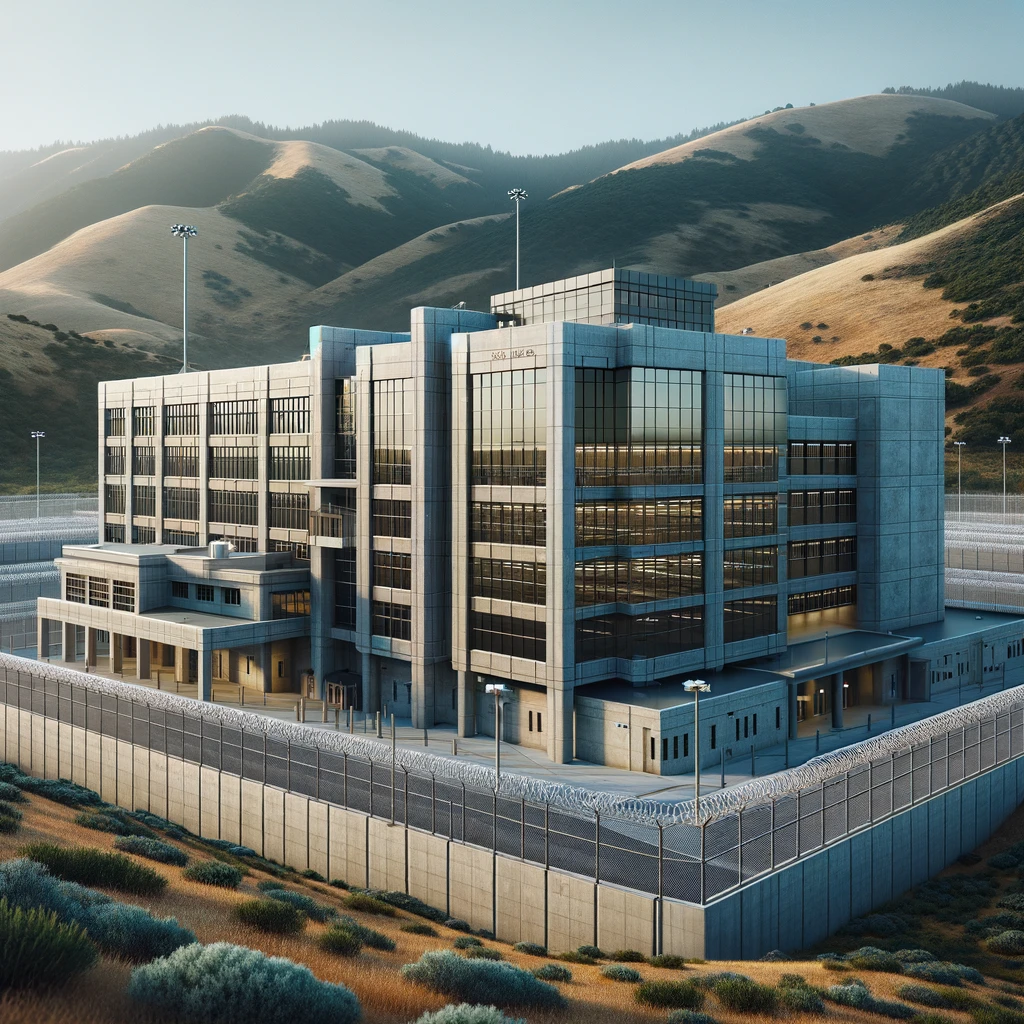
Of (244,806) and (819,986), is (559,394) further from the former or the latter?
(819,986)

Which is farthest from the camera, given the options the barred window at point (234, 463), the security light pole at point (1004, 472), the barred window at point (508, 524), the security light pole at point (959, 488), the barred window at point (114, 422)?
the security light pole at point (959, 488)

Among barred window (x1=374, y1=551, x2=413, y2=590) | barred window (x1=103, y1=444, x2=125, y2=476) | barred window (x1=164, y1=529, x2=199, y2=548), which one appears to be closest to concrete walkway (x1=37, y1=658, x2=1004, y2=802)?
barred window (x1=374, y1=551, x2=413, y2=590)

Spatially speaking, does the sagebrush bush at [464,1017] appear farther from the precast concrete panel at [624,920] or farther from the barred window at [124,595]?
the barred window at [124,595]

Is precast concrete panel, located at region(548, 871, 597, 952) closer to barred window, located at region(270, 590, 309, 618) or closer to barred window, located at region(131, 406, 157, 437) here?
barred window, located at region(270, 590, 309, 618)

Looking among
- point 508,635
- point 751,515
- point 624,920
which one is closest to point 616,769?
point 508,635

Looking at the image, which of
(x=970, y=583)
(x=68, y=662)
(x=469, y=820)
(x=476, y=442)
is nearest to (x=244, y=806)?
(x=469, y=820)

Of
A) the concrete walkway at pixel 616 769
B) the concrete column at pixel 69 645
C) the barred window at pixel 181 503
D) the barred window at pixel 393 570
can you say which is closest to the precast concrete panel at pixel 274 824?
the concrete walkway at pixel 616 769
